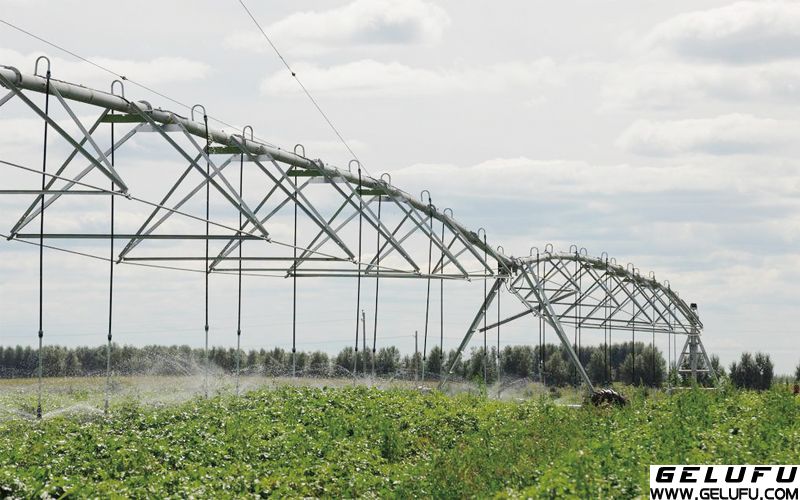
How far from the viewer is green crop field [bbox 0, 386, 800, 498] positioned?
12695 mm

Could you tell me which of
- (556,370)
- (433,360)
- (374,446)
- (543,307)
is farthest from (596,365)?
(374,446)

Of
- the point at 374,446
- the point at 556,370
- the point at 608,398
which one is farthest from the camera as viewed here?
the point at 556,370

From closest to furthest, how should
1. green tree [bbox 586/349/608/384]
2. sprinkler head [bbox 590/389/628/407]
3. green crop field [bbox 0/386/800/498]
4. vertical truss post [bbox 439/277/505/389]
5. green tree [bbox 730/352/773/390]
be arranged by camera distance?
green crop field [bbox 0/386/800/498] → sprinkler head [bbox 590/389/628/407] → vertical truss post [bbox 439/277/505/389] → green tree [bbox 730/352/773/390] → green tree [bbox 586/349/608/384]

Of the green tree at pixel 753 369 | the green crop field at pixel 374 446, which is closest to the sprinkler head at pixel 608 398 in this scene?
the green crop field at pixel 374 446

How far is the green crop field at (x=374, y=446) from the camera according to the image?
41.7ft

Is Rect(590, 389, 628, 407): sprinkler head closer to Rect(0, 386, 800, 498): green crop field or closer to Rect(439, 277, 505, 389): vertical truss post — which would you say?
Rect(0, 386, 800, 498): green crop field

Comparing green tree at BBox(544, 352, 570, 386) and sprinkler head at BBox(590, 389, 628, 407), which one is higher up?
sprinkler head at BBox(590, 389, 628, 407)

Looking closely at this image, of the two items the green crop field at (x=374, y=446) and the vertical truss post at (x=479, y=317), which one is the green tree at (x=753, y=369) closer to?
the vertical truss post at (x=479, y=317)

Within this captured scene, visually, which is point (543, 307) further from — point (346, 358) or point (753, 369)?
point (753, 369)

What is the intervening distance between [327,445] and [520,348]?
1965 inches

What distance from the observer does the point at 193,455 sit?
15258mm

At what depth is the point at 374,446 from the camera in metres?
17.8

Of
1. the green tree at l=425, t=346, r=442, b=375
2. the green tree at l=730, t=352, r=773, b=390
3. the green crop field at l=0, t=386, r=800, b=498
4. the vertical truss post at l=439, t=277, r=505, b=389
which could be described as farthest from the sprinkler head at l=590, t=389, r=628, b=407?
the green tree at l=730, t=352, r=773, b=390

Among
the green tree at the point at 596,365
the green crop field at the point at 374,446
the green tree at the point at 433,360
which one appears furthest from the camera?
the green tree at the point at 596,365
